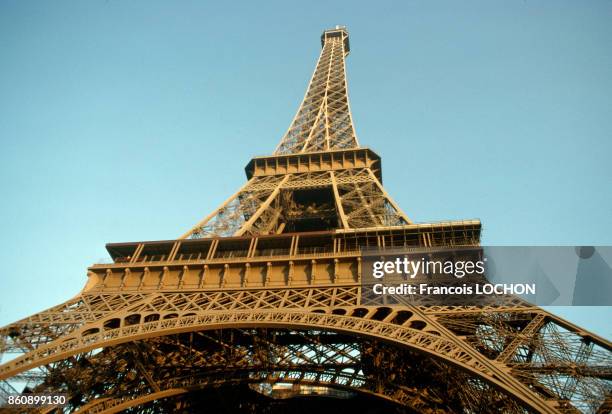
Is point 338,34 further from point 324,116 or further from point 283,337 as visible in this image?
point 283,337

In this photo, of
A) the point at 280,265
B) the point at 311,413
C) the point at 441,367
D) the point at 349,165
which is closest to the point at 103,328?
the point at 280,265

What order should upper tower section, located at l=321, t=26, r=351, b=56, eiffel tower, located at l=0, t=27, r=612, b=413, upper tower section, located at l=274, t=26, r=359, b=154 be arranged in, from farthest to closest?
upper tower section, located at l=321, t=26, r=351, b=56, upper tower section, located at l=274, t=26, r=359, b=154, eiffel tower, located at l=0, t=27, r=612, b=413

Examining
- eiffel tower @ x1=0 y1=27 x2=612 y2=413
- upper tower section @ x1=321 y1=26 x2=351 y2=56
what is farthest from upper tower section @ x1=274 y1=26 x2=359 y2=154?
eiffel tower @ x1=0 y1=27 x2=612 y2=413

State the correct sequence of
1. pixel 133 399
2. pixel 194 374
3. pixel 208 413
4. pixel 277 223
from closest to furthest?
1. pixel 133 399
2. pixel 194 374
3. pixel 208 413
4. pixel 277 223

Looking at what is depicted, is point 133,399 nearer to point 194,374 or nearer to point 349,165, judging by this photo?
point 194,374

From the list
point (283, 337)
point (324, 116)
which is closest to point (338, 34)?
point (324, 116)

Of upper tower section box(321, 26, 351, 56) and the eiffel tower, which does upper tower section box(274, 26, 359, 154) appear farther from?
the eiffel tower
